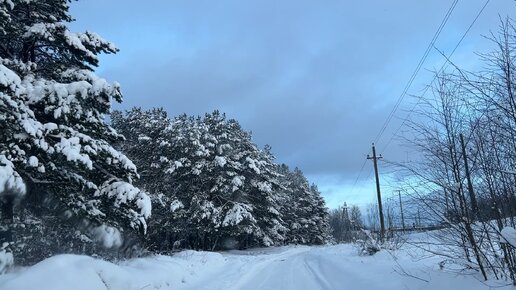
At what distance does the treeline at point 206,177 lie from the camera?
36.4m

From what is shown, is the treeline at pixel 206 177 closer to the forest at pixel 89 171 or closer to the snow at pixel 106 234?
the forest at pixel 89 171

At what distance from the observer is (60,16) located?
13125 millimetres

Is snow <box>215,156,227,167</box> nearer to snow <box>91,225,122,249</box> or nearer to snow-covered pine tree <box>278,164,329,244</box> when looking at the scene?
snow-covered pine tree <box>278,164,329,244</box>

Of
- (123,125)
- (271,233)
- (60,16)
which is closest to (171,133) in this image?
(123,125)

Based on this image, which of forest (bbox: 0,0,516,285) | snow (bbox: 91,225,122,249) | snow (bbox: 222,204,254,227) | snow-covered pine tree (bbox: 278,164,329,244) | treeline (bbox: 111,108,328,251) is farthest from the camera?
snow-covered pine tree (bbox: 278,164,329,244)

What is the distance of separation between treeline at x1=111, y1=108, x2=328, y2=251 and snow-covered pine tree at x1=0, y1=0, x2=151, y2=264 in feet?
62.3

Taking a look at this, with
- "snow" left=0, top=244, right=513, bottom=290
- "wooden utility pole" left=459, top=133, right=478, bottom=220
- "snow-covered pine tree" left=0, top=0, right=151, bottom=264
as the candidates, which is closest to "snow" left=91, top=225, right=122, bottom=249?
"snow-covered pine tree" left=0, top=0, right=151, bottom=264

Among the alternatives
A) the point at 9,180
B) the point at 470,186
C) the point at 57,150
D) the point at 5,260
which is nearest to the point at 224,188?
the point at 57,150

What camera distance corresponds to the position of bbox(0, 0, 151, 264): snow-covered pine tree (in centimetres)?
888

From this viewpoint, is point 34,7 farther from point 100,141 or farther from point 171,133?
point 171,133

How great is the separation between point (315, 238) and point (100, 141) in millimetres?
59514

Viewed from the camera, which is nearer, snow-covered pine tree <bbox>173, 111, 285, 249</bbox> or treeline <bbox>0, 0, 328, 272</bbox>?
treeline <bbox>0, 0, 328, 272</bbox>

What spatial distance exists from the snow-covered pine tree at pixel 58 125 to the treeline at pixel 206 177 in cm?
1899

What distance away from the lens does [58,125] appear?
32.7 ft
